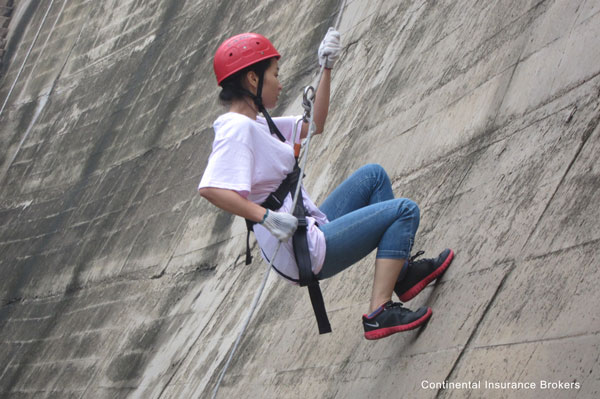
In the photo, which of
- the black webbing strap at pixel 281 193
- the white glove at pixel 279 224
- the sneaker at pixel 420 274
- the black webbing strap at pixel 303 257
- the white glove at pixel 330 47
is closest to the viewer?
the white glove at pixel 279 224

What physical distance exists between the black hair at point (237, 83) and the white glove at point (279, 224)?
549mm

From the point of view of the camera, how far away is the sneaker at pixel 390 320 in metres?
3.78

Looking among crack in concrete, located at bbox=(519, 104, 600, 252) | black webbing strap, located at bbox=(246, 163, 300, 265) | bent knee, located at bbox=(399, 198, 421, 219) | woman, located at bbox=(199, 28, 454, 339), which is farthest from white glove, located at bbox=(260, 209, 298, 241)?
crack in concrete, located at bbox=(519, 104, 600, 252)

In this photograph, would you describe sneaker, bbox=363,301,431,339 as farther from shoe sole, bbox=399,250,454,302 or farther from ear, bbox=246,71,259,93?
ear, bbox=246,71,259,93

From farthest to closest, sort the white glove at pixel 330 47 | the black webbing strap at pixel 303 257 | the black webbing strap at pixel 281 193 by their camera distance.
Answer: the white glove at pixel 330 47
the black webbing strap at pixel 281 193
the black webbing strap at pixel 303 257

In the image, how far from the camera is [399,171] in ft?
17.2

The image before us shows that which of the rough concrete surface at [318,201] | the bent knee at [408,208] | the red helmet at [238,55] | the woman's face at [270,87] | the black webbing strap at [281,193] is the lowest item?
the rough concrete surface at [318,201]

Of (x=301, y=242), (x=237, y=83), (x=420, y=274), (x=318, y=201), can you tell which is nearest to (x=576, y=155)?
(x=420, y=274)

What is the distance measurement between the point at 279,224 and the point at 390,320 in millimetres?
619

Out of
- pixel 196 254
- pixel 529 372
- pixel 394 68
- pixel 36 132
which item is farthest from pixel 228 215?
pixel 36 132

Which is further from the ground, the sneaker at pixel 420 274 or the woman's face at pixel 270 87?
the woman's face at pixel 270 87

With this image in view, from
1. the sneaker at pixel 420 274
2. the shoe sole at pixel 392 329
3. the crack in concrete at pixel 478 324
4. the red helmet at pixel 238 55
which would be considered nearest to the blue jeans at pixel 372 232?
the sneaker at pixel 420 274

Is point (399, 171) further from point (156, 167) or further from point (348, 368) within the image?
point (156, 167)

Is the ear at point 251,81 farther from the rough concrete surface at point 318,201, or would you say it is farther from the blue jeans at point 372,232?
the rough concrete surface at point 318,201
